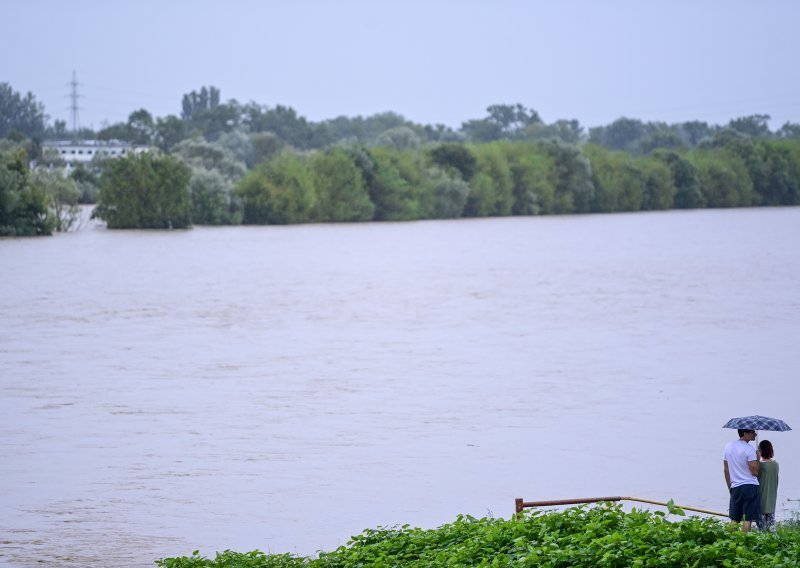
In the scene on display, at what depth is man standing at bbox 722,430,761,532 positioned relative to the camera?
33.2 ft

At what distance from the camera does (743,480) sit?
10.1 m

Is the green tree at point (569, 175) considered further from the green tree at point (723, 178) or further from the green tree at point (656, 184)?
the green tree at point (723, 178)

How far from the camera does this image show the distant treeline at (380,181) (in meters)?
68.9

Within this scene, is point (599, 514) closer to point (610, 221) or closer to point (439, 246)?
point (439, 246)

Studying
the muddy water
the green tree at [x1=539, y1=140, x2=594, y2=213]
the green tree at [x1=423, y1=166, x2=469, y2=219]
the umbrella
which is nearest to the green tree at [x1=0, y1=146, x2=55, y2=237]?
the muddy water

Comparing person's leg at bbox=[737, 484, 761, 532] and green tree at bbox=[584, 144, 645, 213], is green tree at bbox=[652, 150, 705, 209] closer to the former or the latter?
green tree at bbox=[584, 144, 645, 213]

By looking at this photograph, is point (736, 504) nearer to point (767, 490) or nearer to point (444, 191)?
point (767, 490)

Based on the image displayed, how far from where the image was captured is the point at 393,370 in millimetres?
25047

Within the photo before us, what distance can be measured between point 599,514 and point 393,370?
637 inches

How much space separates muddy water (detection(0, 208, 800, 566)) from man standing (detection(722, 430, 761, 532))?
3079mm

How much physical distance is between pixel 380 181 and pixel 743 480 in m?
75.2

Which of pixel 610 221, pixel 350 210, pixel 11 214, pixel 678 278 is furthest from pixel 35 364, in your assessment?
pixel 610 221

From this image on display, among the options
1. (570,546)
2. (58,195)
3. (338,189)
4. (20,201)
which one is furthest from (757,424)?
(338,189)

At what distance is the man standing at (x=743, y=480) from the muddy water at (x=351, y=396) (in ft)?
10.1
